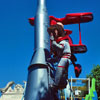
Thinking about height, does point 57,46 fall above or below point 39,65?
above

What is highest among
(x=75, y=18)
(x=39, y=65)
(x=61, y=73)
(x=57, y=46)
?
(x=75, y=18)

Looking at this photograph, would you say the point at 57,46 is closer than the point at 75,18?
Yes

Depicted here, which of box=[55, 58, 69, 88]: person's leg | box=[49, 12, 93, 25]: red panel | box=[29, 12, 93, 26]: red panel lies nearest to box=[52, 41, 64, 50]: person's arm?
box=[55, 58, 69, 88]: person's leg

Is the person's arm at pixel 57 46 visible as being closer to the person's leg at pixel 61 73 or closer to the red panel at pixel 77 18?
the person's leg at pixel 61 73

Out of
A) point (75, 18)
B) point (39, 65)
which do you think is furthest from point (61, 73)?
point (75, 18)

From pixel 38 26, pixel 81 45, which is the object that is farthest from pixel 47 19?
pixel 81 45

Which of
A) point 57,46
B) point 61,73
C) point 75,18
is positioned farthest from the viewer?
point 75,18

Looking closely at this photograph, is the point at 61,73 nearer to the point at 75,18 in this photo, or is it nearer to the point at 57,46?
the point at 57,46

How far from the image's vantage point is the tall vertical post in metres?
5.15

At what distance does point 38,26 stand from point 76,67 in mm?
1603

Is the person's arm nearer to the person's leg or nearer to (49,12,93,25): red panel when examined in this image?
the person's leg

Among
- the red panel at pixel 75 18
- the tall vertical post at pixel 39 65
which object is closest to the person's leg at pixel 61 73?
the tall vertical post at pixel 39 65

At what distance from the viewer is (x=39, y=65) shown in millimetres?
5469

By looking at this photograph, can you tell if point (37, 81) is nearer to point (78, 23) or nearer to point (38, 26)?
point (38, 26)
